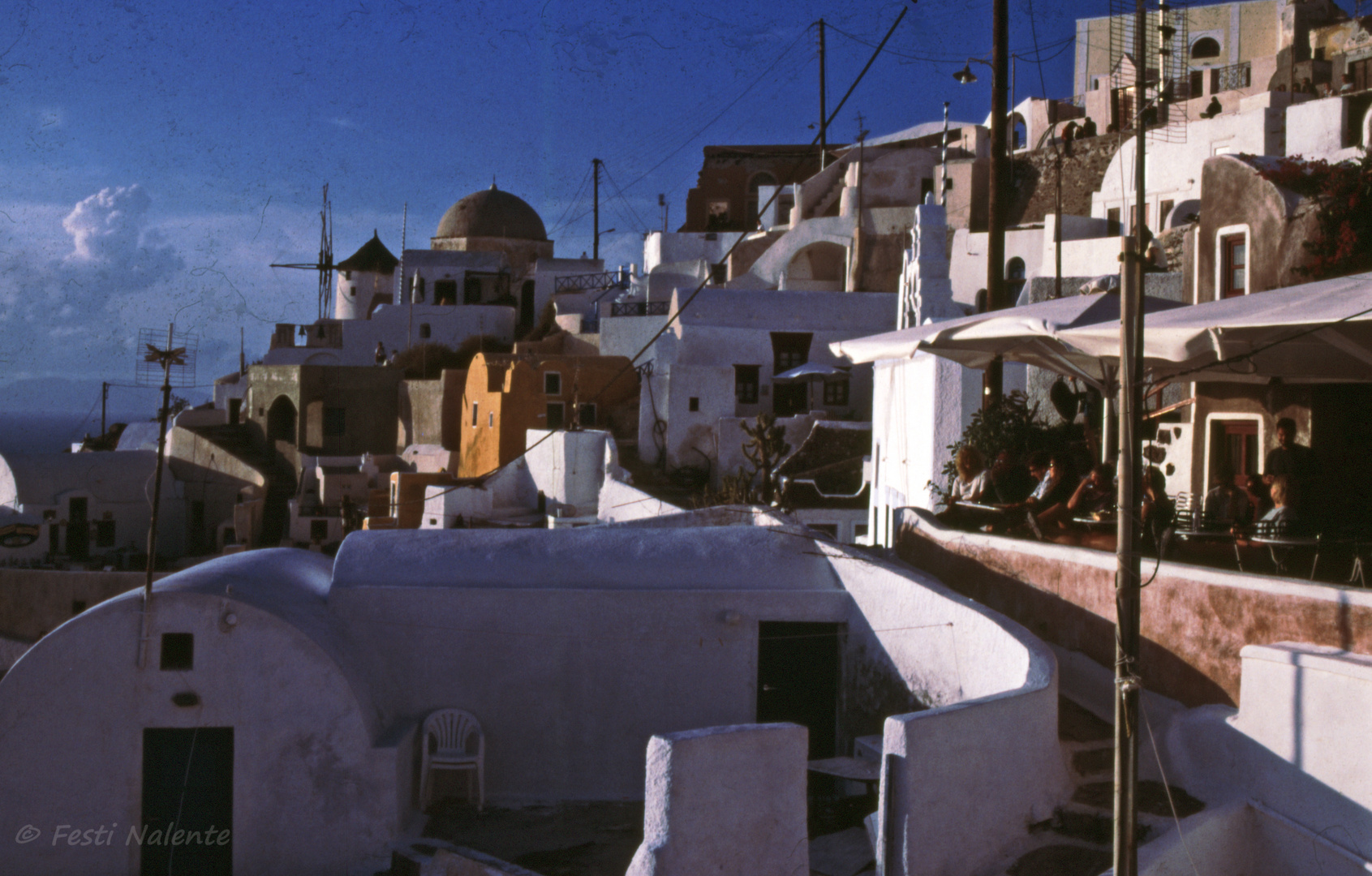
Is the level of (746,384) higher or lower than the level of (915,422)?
higher

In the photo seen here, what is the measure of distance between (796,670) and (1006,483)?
2.58 metres

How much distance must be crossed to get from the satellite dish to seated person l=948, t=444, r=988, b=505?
405 cm

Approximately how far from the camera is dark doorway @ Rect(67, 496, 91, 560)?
29531 mm

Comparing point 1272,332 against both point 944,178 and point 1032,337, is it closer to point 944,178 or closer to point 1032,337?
point 1032,337

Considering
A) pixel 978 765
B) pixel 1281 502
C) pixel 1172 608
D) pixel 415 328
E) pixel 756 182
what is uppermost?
pixel 756 182

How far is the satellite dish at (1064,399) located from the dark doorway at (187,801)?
10467 millimetres

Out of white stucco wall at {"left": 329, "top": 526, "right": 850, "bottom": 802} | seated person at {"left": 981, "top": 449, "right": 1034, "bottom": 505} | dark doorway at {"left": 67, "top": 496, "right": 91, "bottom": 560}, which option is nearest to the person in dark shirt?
seated person at {"left": 981, "top": 449, "right": 1034, "bottom": 505}

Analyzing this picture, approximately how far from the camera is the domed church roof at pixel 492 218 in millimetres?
48938

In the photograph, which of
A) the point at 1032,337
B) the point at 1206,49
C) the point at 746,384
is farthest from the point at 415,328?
the point at 1032,337

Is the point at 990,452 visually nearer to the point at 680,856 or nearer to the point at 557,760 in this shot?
the point at 557,760

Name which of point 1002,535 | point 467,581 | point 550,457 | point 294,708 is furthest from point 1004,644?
point 550,457

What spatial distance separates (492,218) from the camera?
49062mm

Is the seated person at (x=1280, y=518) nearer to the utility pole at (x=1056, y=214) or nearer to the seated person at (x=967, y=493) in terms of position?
the seated person at (x=967, y=493)

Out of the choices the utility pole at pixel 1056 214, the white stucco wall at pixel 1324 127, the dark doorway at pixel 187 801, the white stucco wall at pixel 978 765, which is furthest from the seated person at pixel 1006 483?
the white stucco wall at pixel 1324 127
